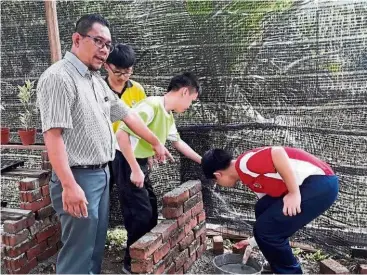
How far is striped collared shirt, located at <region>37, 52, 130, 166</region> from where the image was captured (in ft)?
6.77

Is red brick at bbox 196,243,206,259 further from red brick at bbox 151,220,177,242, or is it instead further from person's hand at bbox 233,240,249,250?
red brick at bbox 151,220,177,242

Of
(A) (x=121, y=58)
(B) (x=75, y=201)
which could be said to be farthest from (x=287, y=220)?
(A) (x=121, y=58)

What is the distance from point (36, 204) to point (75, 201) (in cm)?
118

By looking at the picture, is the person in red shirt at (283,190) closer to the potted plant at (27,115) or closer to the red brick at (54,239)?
the red brick at (54,239)

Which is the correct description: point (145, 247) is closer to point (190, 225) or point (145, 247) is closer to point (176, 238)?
point (176, 238)

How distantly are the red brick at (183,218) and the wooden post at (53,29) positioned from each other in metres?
1.71

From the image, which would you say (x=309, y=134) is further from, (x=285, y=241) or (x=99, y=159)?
(x=99, y=159)


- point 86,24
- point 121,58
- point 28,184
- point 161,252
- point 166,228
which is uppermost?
point 86,24

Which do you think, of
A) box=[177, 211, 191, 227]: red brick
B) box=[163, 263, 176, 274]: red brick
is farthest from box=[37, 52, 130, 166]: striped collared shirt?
box=[163, 263, 176, 274]: red brick

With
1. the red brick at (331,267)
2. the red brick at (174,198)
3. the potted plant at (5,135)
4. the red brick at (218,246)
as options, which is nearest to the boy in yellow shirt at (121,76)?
the red brick at (174,198)

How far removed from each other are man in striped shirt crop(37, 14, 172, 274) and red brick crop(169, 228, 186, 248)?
617 mm

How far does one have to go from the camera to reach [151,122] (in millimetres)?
2814

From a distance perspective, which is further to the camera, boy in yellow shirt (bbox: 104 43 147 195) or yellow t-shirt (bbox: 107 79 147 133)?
yellow t-shirt (bbox: 107 79 147 133)

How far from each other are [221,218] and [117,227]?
0.96 meters
